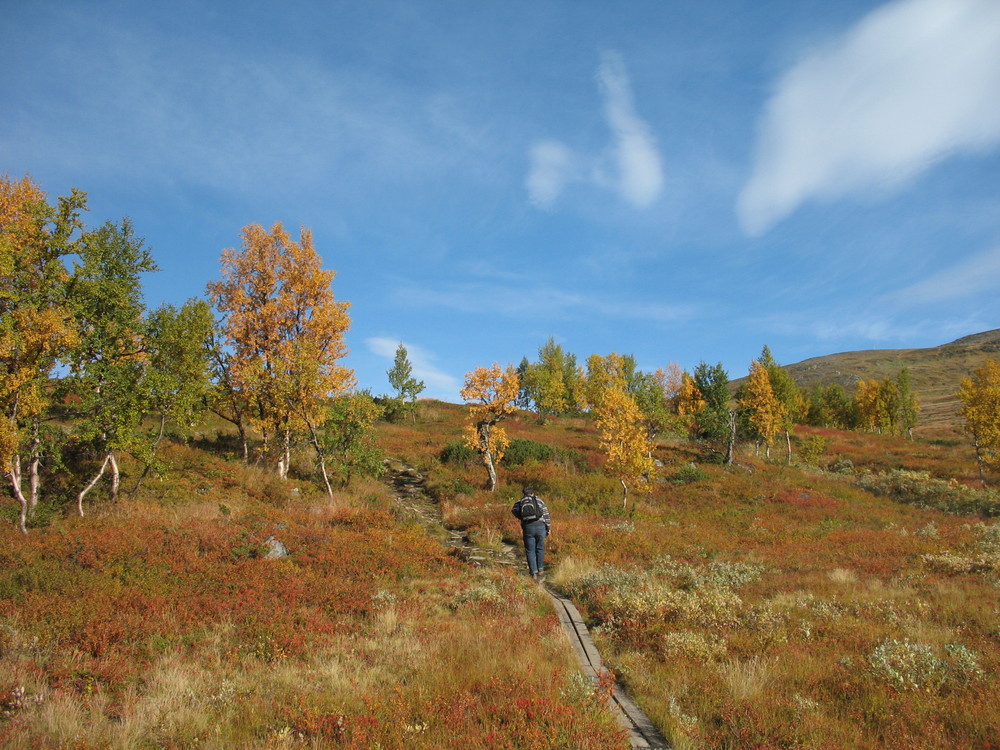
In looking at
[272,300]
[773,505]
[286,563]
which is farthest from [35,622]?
[773,505]

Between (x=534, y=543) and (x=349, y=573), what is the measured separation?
501cm

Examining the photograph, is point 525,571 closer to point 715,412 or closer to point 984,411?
point 715,412

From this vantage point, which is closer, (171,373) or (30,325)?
(30,325)

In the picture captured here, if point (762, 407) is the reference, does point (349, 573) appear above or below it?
below

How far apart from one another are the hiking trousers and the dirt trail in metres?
0.74

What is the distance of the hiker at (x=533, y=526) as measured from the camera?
13.6m

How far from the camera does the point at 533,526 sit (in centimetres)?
1362

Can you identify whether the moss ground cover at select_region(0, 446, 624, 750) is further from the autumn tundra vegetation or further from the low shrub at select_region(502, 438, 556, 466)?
the low shrub at select_region(502, 438, 556, 466)

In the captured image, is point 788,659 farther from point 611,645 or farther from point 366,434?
point 366,434

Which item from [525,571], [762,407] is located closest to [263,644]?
[525,571]

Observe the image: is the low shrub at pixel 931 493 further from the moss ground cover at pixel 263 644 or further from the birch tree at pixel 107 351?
the birch tree at pixel 107 351

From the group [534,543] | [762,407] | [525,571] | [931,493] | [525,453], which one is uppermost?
[762,407]

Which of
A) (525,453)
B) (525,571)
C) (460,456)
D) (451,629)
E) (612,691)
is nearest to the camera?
(612,691)

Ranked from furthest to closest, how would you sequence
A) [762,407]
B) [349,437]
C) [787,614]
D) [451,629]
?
[762,407]
[349,437]
[787,614]
[451,629]
